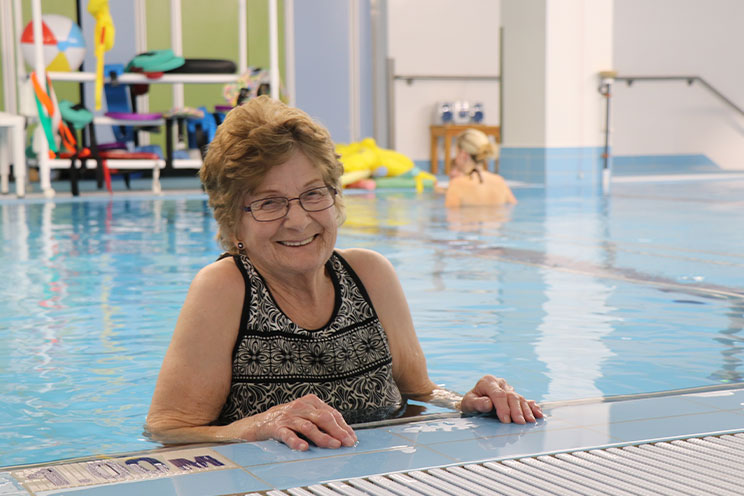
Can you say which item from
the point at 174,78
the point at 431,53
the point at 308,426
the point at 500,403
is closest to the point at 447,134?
the point at 431,53

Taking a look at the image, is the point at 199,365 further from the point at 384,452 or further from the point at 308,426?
the point at 384,452

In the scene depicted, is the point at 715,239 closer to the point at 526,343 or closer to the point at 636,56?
the point at 526,343

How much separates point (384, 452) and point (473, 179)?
8352 millimetres

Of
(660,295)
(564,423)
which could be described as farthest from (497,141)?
(564,423)

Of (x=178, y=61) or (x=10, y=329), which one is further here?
(x=178, y=61)

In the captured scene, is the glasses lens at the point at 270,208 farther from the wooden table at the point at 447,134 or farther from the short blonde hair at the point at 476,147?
the wooden table at the point at 447,134

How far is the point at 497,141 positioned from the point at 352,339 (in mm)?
14209

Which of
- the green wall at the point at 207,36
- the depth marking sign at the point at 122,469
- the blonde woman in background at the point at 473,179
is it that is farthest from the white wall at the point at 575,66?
the depth marking sign at the point at 122,469

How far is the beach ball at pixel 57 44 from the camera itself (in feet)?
37.9

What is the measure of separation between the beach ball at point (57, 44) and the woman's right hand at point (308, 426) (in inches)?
411

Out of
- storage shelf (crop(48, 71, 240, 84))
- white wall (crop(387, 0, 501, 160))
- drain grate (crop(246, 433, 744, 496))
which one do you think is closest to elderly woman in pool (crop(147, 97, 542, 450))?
drain grate (crop(246, 433, 744, 496))

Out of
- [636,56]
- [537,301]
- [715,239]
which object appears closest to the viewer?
[537,301]

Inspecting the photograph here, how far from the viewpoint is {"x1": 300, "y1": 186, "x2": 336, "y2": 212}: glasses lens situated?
2139mm

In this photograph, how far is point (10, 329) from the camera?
425 centimetres
